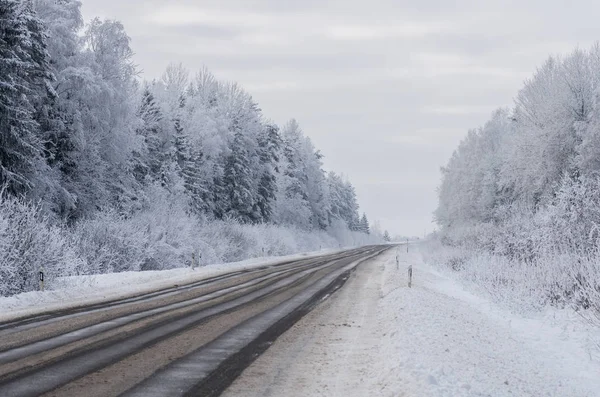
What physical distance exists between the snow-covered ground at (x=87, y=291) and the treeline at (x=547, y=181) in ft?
39.9

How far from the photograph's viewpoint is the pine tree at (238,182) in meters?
52.5

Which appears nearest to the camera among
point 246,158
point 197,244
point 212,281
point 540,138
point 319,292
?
point 319,292

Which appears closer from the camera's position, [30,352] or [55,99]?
[30,352]

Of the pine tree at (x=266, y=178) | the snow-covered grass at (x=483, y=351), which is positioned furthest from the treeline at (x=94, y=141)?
the snow-covered grass at (x=483, y=351)

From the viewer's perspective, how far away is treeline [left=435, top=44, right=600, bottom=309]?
55.5ft

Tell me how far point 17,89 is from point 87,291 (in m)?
9.29

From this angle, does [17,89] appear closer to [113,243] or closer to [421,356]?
[113,243]

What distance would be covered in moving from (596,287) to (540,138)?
2567 cm

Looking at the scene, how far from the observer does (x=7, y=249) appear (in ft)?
49.8

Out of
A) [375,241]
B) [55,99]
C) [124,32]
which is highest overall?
[124,32]

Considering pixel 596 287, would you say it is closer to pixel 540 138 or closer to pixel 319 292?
pixel 319 292

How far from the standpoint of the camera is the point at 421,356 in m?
8.15

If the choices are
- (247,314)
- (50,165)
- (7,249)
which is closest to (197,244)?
(50,165)

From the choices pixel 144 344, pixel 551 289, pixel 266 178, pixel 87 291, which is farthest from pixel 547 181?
pixel 144 344
